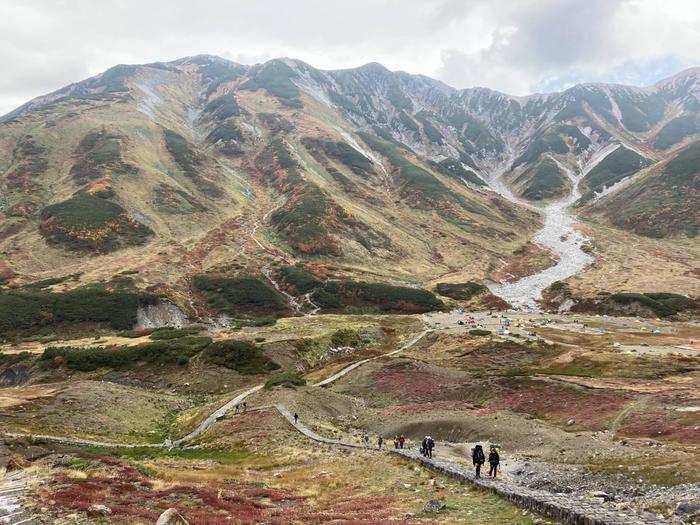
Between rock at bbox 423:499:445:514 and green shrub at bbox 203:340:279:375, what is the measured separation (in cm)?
6046

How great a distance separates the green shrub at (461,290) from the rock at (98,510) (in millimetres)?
132598

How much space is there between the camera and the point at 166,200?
18962 cm

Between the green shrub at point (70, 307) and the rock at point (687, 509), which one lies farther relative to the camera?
the green shrub at point (70, 307)

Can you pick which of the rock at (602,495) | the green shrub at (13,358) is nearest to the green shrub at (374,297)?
the green shrub at (13,358)

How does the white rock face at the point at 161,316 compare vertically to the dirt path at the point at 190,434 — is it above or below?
above

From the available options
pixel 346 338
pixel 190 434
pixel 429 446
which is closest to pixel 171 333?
pixel 346 338

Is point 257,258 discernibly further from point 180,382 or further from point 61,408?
point 61,408

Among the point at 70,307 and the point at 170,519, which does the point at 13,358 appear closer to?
the point at 70,307

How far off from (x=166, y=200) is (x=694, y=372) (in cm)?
18287

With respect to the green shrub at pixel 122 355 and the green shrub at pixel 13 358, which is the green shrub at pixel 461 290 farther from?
the green shrub at pixel 13 358

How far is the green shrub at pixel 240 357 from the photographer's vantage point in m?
78.4

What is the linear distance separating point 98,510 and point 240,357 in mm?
64948

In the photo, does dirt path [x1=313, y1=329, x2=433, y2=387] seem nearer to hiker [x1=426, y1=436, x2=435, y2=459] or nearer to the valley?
the valley

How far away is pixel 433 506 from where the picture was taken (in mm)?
20531
